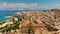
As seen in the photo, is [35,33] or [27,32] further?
[27,32]

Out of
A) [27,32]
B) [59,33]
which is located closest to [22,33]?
[27,32]

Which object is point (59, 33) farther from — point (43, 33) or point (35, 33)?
point (35, 33)

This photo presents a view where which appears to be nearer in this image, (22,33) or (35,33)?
(35,33)

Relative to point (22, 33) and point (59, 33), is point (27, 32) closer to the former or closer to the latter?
point (22, 33)

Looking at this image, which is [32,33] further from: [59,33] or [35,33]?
[59,33]

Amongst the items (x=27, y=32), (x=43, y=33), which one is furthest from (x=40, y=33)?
(x=27, y=32)

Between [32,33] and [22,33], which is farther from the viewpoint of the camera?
[22,33]

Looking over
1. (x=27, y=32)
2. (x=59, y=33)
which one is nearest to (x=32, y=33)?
(x=27, y=32)
